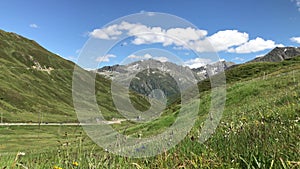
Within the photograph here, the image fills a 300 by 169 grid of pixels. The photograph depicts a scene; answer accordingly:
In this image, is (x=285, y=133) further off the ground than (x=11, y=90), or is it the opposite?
(x=11, y=90)

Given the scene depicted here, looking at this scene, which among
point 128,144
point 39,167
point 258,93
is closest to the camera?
point 39,167

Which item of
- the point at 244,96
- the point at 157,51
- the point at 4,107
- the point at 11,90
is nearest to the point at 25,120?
the point at 4,107

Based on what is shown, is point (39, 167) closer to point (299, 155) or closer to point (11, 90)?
point (299, 155)

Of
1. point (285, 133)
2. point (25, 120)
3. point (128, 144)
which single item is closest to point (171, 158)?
point (285, 133)

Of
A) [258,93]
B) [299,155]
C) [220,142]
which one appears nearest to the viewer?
[299,155]

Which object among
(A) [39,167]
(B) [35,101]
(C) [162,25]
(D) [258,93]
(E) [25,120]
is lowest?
(A) [39,167]

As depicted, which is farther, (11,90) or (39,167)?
(11,90)

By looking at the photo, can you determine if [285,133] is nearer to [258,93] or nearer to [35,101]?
[258,93]

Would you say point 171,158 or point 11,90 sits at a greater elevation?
point 11,90

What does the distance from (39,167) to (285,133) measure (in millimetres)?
3987

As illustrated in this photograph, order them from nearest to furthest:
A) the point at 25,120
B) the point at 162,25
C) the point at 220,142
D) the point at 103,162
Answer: the point at 103,162 < the point at 220,142 < the point at 162,25 < the point at 25,120

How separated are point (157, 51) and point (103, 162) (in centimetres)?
433

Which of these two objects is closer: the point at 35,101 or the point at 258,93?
the point at 258,93

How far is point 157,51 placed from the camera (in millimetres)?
9008
